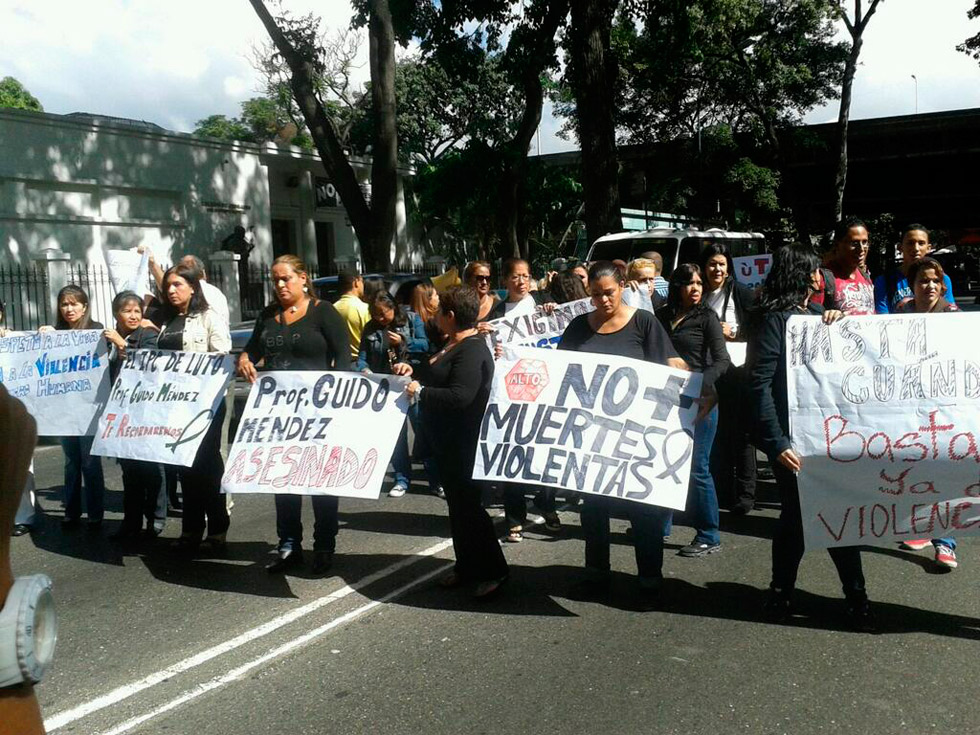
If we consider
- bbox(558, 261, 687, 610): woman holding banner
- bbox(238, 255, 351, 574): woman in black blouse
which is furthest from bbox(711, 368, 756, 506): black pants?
bbox(238, 255, 351, 574): woman in black blouse

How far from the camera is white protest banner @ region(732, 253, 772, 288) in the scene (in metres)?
11.5

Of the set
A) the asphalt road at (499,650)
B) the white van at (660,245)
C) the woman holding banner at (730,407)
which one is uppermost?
the white van at (660,245)

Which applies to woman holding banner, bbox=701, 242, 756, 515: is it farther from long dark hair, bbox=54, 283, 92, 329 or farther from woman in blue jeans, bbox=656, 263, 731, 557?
long dark hair, bbox=54, 283, 92, 329

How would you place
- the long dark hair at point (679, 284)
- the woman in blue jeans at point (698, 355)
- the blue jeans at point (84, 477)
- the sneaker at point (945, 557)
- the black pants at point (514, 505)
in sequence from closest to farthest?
1. the sneaker at point (945, 557)
2. the woman in blue jeans at point (698, 355)
3. the long dark hair at point (679, 284)
4. the black pants at point (514, 505)
5. the blue jeans at point (84, 477)

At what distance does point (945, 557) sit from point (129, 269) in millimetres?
6330

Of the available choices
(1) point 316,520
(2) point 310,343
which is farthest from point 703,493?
(2) point 310,343

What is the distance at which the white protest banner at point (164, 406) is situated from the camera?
6.39m

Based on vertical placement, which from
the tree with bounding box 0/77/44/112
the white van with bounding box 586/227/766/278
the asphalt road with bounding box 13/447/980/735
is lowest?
the asphalt road with bounding box 13/447/980/735

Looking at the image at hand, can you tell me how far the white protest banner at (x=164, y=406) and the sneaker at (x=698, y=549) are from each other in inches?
118

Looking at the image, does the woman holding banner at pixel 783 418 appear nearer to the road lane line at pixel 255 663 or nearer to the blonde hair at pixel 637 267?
the road lane line at pixel 255 663

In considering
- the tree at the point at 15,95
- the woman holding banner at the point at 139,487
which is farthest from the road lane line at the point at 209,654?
the tree at the point at 15,95

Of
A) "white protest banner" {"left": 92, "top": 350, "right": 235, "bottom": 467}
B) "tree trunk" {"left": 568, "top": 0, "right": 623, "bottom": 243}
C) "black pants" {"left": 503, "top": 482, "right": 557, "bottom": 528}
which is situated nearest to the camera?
"white protest banner" {"left": 92, "top": 350, "right": 235, "bottom": 467}

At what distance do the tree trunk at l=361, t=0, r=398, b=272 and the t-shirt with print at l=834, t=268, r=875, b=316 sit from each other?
13.8 meters

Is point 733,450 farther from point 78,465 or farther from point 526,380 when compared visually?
point 78,465
